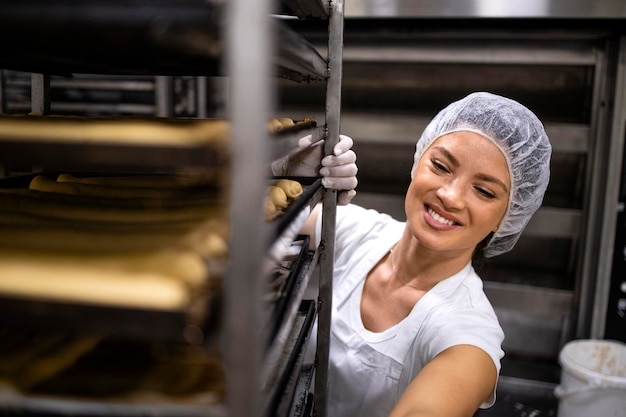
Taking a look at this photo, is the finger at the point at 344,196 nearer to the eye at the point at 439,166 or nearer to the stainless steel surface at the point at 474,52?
the eye at the point at 439,166

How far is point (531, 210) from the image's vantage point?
1640 millimetres

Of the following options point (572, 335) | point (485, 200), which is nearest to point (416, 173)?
point (485, 200)

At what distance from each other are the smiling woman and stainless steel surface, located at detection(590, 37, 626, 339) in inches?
38.3

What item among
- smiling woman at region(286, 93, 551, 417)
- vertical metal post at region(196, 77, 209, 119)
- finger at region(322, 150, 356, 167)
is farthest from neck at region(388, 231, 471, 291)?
vertical metal post at region(196, 77, 209, 119)

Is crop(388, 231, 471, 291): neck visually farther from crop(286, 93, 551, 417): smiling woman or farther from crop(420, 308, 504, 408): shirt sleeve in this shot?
crop(420, 308, 504, 408): shirt sleeve

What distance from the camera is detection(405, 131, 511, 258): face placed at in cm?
149

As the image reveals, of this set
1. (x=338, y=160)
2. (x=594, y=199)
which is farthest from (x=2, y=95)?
(x=594, y=199)

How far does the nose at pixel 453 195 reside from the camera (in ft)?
4.83

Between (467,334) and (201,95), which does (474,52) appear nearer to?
(201,95)

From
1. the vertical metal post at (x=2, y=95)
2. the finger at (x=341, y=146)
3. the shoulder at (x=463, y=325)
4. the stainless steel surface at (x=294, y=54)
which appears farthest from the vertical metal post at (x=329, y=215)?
the vertical metal post at (x=2, y=95)

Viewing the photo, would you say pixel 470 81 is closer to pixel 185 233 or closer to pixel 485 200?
pixel 485 200

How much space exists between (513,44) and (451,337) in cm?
167

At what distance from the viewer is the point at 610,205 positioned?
238cm

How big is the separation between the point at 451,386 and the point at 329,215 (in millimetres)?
495
